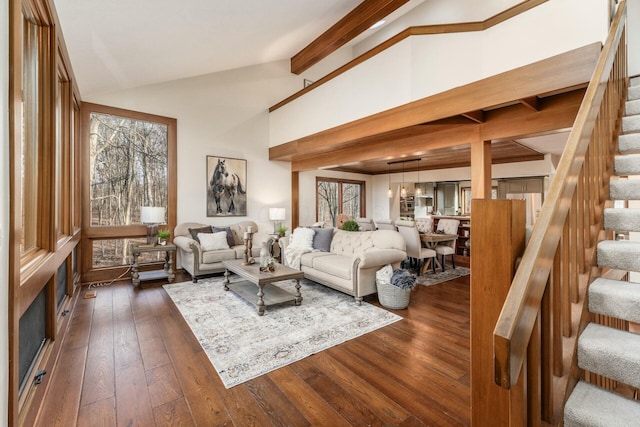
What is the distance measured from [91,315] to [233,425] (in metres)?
2.66

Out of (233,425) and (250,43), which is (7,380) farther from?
(250,43)

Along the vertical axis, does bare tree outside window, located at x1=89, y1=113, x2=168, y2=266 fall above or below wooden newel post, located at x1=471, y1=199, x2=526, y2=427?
above

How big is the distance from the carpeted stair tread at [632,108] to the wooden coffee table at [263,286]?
11.3 feet

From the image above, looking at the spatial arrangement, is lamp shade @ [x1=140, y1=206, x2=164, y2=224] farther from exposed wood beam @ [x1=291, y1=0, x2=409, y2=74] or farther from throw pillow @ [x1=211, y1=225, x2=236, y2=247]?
exposed wood beam @ [x1=291, y1=0, x2=409, y2=74]

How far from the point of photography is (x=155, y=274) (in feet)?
16.4

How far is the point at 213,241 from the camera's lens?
502 centimetres

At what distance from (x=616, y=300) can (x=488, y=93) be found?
249 cm

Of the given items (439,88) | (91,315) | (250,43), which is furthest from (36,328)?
(439,88)

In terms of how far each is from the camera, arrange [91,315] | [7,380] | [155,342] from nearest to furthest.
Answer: [7,380], [155,342], [91,315]

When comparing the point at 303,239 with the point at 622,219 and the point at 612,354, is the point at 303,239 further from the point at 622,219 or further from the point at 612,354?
the point at 612,354

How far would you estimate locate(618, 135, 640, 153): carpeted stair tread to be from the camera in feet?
7.11

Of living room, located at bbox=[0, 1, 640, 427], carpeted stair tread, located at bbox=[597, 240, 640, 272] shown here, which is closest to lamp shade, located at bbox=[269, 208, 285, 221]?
living room, located at bbox=[0, 1, 640, 427]

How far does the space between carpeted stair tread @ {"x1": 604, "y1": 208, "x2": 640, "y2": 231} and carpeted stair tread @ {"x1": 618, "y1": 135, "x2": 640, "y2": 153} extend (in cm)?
75

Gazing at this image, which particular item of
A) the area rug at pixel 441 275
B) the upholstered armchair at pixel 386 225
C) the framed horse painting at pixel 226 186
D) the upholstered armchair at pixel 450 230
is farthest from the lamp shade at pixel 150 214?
the upholstered armchair at pixel 450 230
